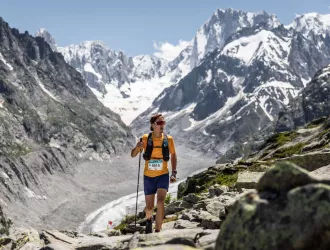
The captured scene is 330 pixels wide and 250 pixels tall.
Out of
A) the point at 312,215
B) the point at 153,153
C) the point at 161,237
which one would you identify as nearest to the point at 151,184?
the point at 153,153

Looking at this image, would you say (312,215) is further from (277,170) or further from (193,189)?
(193,189)

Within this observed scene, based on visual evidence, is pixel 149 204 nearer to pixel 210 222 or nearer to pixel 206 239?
pixel 210 222

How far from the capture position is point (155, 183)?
16391 mm

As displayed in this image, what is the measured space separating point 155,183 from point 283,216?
29.1 feet

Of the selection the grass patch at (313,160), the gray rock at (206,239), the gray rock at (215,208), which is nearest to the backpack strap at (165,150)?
the gray rock at (215,208)

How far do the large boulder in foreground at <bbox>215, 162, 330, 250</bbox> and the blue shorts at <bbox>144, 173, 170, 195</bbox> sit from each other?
7734 millimetres

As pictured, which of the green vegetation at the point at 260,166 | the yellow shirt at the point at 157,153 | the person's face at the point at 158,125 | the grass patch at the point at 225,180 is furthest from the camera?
the grass patch at the point at 225,180

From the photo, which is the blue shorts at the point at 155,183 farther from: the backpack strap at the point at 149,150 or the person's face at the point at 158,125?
the person's face at the point at 158,125

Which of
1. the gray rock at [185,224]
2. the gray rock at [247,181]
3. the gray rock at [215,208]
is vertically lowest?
the gray rock at [185,224]

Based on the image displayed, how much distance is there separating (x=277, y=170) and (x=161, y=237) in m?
4.52

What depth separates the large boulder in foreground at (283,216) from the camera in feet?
24.9

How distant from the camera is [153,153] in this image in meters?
16.0

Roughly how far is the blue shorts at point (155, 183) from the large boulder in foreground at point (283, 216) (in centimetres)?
773

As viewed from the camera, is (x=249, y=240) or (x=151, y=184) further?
(x=151, y=184)
